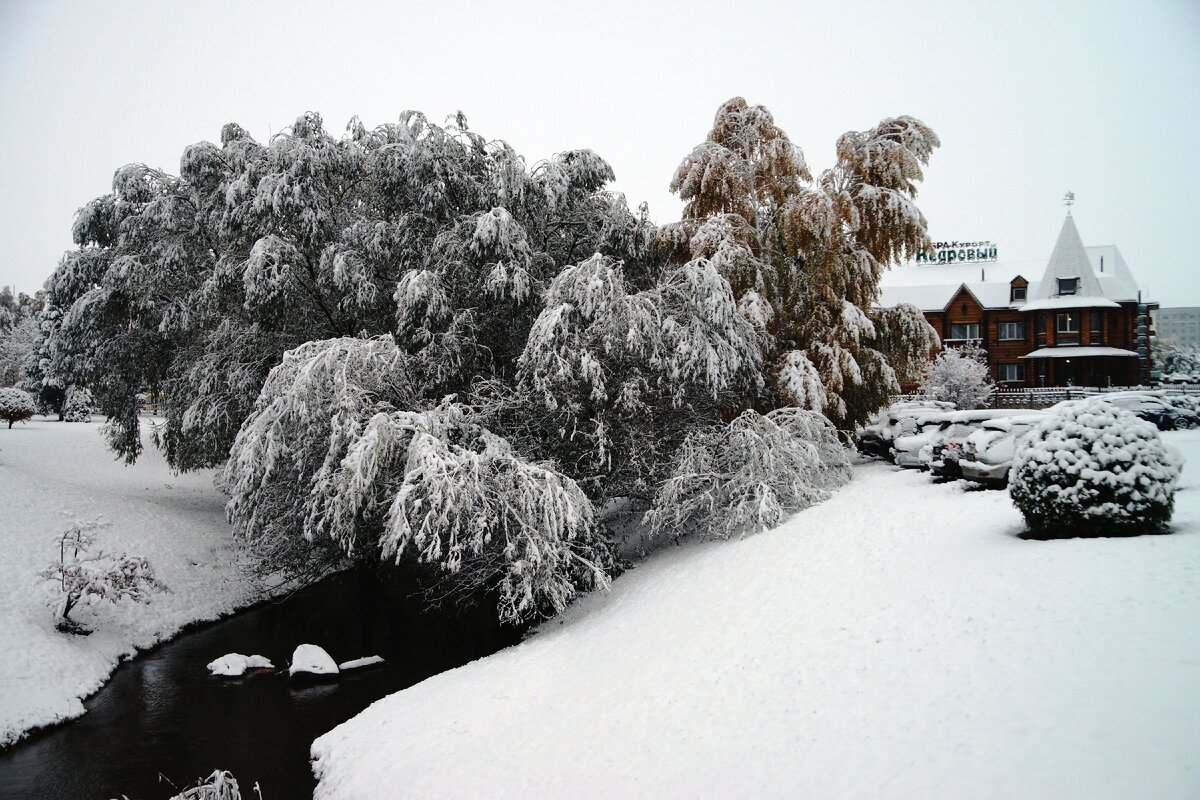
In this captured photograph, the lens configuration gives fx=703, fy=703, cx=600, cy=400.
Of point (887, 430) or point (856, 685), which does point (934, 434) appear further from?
point (856, 685)

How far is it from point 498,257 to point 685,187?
646 cm

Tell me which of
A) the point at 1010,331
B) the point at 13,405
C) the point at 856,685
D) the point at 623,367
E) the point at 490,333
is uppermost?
the point at 1010,331

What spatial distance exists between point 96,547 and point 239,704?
7990mm

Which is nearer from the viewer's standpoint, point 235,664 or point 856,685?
point 856,685

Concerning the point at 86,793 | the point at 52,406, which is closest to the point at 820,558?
the point at 86,793

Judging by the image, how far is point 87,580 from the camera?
45.3ft

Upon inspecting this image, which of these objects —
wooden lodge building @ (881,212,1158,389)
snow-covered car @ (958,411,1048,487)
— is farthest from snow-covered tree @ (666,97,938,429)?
wooden lodge building @ (881,212,1158,389)

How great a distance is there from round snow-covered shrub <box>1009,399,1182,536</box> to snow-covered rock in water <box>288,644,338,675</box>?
12449mm

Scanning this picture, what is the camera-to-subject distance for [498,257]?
15898 millimetres

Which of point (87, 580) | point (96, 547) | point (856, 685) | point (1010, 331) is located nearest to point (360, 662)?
point (87, 580)

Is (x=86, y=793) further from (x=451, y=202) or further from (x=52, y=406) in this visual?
(x=52, y=406)

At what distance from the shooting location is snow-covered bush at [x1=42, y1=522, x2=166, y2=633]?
13.9 m

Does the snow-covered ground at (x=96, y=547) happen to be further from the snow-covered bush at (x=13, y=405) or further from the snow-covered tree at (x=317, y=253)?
the snow-covered bush at (x=13, y=405)

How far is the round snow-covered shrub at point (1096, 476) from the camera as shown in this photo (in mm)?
8617
